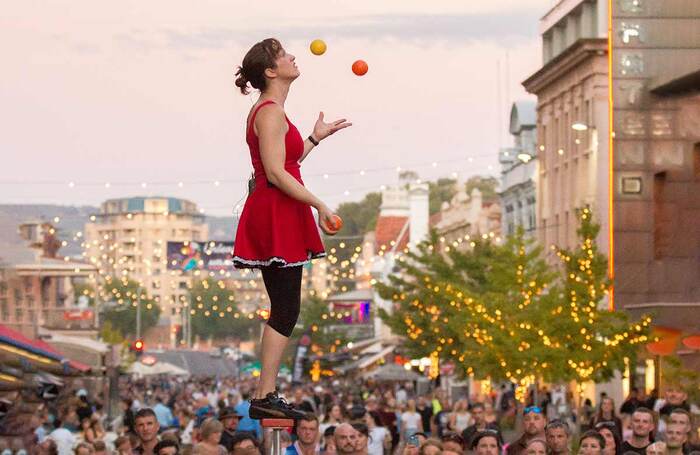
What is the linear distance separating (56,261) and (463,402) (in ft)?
219

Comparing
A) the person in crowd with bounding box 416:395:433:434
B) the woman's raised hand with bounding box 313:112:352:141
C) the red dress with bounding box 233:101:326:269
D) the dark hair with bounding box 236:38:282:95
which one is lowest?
the person in crowd with bounding box 416:395:433:434

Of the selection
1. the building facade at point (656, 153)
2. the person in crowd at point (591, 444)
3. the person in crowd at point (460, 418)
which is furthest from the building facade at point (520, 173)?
the person in crowd at point (591, 444)

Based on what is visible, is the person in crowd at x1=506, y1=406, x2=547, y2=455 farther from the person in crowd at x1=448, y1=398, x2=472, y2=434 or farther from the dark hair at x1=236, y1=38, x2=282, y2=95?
the person in crowd at x1=448, y1=398, x2=472, y2=434

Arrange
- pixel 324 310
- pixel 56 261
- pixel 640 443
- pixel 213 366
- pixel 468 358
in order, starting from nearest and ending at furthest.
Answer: pixel 640 443 < pixel 468 358 < pixel 56 261 < pixel 324 310 < pixel 213 366

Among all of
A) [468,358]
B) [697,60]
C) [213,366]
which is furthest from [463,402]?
[213,366]

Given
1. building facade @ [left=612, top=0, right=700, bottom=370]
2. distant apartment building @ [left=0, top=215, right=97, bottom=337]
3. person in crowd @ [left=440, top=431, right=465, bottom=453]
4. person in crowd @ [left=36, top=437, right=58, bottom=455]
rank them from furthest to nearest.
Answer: distant apartment building @ [left=0, top=215, right=97, bottom=337] < building facade @ [left=612, top=0, right=700, bottom=370] < person in crowd @ [left=36, top=437, right=58, bottom=455] < person in crowd @ [left=440, top=431, right=465, bottom=453]

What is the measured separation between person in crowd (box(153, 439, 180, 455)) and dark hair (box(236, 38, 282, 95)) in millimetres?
4860

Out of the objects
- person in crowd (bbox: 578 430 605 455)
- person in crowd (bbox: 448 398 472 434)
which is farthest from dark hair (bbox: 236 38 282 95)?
person in crowd (bbox: 448 398 472 434)

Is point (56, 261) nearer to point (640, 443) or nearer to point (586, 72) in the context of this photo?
point (586, 72)

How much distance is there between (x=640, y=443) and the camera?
49.8 ft

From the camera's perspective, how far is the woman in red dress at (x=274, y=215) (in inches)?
347

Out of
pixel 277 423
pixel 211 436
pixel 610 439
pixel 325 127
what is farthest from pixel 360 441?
pixel 277 423

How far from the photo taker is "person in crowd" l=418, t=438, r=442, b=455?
46.1ft

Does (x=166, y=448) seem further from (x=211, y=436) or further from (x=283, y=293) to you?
(x=283, y=293)
